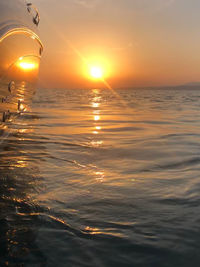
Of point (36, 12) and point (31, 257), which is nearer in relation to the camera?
point (31, 257)

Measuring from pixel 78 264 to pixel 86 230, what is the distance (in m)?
0.35

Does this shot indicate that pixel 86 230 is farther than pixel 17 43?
No

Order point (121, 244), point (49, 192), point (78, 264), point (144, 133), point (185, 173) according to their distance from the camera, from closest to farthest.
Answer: point (78, 264) < point (121, 244) < point (49, 192) < point (185, 173) < point (144, 133)

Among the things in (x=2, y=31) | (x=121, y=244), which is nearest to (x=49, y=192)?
(x=121, y=244)

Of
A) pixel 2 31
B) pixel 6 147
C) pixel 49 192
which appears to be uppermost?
pixel 2 31

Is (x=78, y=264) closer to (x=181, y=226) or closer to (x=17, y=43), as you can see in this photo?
(x=181, y=226)

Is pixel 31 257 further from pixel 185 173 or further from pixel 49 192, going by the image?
pixel 185 173

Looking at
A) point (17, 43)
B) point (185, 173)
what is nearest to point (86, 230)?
point (185, 173)

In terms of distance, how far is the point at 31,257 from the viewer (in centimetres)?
151

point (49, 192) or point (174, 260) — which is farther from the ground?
point (49, 192)

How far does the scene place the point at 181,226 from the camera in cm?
187

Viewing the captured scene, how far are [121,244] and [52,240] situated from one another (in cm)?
38

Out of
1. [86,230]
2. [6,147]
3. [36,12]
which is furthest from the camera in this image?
[36,12]

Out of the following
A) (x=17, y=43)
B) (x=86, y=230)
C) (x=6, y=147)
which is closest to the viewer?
(x=86, y=230)
